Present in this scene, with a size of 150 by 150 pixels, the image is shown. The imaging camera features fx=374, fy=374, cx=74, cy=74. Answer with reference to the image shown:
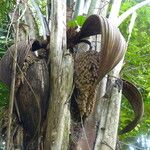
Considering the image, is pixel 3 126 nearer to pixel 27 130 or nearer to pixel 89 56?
pixel 27 130

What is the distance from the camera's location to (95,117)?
2.06 metres

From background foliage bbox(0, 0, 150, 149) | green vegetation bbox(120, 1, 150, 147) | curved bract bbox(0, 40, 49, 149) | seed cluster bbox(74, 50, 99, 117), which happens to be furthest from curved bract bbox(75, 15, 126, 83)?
green vegetation bbox(120, 1, 150, 147)

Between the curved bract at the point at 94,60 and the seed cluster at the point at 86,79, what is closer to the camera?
the curved bract at the point at 94,60

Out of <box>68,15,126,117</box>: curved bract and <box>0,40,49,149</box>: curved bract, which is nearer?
<box>68,15,126,117</box>: curved bract

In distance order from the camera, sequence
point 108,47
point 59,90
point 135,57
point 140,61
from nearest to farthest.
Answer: point 108,47 → point 59,90 → point 135,57 → point 140,61

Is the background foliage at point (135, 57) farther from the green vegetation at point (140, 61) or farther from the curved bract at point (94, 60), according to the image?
the curved bract at point (94, 60)

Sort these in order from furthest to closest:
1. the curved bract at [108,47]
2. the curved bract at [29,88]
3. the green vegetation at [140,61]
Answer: the green vegetation at [140,61], the curved bract at [29,88], the curved bract at [108,47]

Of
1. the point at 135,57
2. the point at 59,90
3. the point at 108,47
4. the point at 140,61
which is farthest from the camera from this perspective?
the point at 140,61

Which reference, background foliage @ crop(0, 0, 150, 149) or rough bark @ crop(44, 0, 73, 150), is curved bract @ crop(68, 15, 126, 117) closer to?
rough bark @ crop(44, 0, 73, 150)

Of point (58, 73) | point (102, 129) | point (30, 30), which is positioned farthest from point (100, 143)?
point (30, 30)

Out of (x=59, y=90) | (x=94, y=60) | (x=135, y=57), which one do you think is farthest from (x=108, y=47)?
(x=135, y=57)

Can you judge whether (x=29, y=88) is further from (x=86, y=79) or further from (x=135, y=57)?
(x=135, y=57)

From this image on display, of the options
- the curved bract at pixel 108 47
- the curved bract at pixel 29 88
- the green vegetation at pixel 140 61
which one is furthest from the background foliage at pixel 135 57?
the curved bract at pixel 108 47

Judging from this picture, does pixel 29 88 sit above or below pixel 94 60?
below
